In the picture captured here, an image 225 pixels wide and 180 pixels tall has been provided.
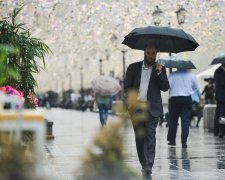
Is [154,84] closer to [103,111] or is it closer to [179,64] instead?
[179,64]

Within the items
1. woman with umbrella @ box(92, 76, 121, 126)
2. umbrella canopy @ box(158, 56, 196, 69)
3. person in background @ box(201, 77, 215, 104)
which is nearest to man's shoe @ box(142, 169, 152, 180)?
umbrella canopy @ box(158, 56, 196, 69)

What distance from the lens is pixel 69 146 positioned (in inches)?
553

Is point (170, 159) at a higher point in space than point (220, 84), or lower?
lower

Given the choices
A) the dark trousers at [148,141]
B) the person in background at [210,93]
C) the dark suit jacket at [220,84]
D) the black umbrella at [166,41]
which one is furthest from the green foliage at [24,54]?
the person in background at [210,93]

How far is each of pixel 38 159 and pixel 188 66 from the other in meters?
11.2

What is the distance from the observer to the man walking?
8.56 metres

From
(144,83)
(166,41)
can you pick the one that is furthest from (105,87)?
(144,83)

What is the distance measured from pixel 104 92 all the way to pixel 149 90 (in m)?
13.6

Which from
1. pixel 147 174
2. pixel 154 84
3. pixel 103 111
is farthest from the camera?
pixel 103 111

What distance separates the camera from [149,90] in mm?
8664

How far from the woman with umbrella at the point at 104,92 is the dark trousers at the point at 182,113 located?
731 cm

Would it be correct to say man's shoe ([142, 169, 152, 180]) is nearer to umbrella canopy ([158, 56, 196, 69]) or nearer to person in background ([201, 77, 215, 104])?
umbrella canopy ([158, 56, 196, 69])

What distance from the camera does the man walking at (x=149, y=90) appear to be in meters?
8.56

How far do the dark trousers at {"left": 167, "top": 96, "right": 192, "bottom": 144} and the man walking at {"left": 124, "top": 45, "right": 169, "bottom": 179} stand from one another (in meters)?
5.02
